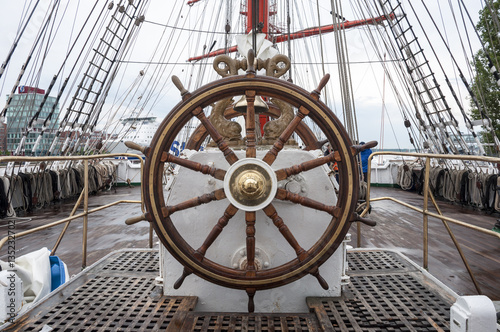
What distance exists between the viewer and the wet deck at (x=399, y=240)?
261 cm

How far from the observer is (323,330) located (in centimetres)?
131

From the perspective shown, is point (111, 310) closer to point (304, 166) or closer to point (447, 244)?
point (304, 166)

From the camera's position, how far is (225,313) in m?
1.48

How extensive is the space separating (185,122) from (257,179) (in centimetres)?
38

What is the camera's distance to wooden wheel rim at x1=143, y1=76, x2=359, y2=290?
135 cm

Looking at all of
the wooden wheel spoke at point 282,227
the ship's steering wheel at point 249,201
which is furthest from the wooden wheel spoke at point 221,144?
the wooden wheel spoke at point 282,227

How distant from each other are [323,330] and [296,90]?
0.95m

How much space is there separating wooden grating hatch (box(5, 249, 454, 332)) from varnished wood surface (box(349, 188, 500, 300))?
828mm

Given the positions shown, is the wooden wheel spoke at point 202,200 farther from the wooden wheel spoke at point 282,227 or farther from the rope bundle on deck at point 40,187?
the rope bundle on deck at point 40,187

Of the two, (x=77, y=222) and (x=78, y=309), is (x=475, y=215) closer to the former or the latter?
(x=78, y=309)

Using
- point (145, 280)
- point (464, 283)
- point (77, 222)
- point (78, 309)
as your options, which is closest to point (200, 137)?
point (145, 280)

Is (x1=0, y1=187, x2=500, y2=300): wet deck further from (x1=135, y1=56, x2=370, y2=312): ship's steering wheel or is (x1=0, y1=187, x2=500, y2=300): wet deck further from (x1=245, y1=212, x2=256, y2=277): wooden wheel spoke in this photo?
(x1=245, y1=212, x2=256, y2=277): wooden wheel spoke

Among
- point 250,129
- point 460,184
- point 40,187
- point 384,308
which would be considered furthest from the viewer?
point 40,187

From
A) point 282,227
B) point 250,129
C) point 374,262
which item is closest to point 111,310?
point 282,227
